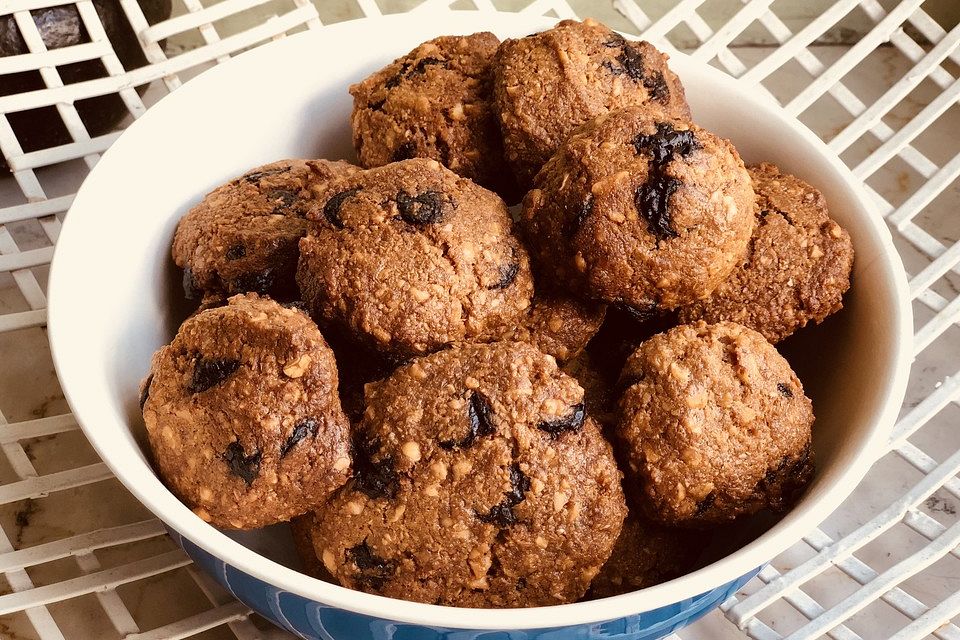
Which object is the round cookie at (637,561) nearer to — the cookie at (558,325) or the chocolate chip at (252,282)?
the cookie at (558,325)

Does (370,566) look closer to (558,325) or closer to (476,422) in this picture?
(476,422)

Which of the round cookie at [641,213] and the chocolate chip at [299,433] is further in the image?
the round cookie at [641,213]

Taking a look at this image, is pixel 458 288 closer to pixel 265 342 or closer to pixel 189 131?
pixel 265 342

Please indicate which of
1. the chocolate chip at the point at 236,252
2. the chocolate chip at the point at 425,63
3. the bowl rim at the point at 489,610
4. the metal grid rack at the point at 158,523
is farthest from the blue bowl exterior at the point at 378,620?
the chocolate chip at the point at 425,63

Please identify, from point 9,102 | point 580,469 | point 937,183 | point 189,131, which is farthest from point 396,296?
point 937,183

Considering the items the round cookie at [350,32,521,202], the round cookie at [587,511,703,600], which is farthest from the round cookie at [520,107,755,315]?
the round cookie at [587,511,703,600]

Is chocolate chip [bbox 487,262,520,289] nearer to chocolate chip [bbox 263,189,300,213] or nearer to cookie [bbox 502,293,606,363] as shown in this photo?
cookie [bbox 502,293,606,363]

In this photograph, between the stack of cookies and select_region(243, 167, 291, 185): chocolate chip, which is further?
select_region(243, 167, 291, 185): chocolate chip
